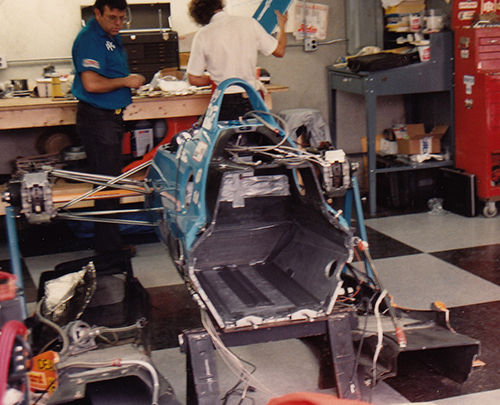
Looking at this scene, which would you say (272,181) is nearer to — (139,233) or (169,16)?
(139,233)

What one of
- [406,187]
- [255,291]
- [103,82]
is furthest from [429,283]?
[103,82]

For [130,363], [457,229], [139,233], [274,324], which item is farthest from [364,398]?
[139,233]

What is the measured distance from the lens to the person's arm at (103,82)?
15.1 feet

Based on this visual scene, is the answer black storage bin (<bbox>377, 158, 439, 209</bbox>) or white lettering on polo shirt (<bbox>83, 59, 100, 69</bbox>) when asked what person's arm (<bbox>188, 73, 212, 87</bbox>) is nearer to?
white lettering on polo shirt (<bbox>83, 59, 100, 69</bbox>)

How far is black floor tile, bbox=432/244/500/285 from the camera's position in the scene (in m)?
4.27

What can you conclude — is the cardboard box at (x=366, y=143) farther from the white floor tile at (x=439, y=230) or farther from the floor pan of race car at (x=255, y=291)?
the floor pan of race car at (x=255, y=291)

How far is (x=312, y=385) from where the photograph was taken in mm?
3080

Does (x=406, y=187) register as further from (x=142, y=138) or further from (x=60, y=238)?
(x=60, y=238)

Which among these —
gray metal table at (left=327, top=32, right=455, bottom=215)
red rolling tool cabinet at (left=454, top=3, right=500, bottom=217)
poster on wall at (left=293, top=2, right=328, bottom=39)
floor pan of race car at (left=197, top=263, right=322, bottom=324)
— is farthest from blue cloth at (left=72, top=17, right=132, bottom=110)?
red rolling tool cabinet at (left=454, top=3, right=500, bottom=217)

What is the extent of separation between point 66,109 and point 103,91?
2.24 ft

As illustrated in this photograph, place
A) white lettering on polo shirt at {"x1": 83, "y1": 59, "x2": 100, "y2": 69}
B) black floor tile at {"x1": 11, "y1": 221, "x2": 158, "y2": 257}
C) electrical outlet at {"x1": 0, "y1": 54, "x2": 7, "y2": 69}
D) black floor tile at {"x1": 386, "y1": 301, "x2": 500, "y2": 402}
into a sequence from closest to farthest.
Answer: black floor tile at {"x1": 386, "y1": 301, "x2": 500, "y2": 402}
white lettering on polo shirt at {"x1": 83, "y1": 59, "x2": 100, "y2": 69}
black floor tile at {"x1": 11, "y1": 221, "x2": 158, "y2": 257}
electrical outlet at {"x1": 0, "y1": 54, "x2": 7, "y2": 69}

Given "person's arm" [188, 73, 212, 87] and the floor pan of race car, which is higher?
"person's arm" [188, 73, 212, 87]

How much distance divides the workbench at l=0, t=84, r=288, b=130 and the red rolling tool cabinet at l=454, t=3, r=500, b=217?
5.27 ft

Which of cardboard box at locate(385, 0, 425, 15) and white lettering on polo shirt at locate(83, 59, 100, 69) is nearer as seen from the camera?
Answer: white lettering on polo shirt at locate(83, 59, 100, 69)
